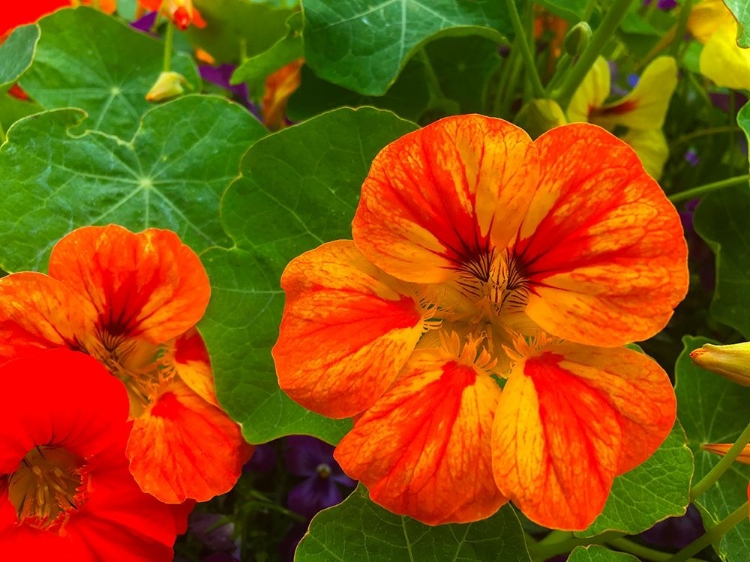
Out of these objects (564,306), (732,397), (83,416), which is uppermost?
(564,306)

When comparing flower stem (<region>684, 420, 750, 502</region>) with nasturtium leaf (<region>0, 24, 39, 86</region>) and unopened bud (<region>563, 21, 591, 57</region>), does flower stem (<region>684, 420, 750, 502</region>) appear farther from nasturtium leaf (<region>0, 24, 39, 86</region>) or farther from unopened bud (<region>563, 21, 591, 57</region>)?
nasturtium leaf (<region>0, 24, 39, 86</region>)

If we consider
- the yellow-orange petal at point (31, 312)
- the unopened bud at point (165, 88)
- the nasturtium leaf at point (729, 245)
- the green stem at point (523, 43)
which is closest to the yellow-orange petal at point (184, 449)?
the yellow-orange petal at point (31, 312)

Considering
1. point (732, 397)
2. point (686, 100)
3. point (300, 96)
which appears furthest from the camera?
point (686, 100)

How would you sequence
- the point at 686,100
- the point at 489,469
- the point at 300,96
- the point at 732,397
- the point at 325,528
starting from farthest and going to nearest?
the point at 686,100
the point at 300,96
the point at 732,397
the point at 325,528
the point at 489,469

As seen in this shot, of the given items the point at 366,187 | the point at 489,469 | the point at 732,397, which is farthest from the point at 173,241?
the point at 732,397

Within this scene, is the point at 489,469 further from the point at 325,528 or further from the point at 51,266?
the point at 51,266

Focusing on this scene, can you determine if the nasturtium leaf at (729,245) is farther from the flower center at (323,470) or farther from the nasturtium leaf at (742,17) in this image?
the flower center at (323,470)

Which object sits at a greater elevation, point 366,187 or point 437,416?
point 366,187
